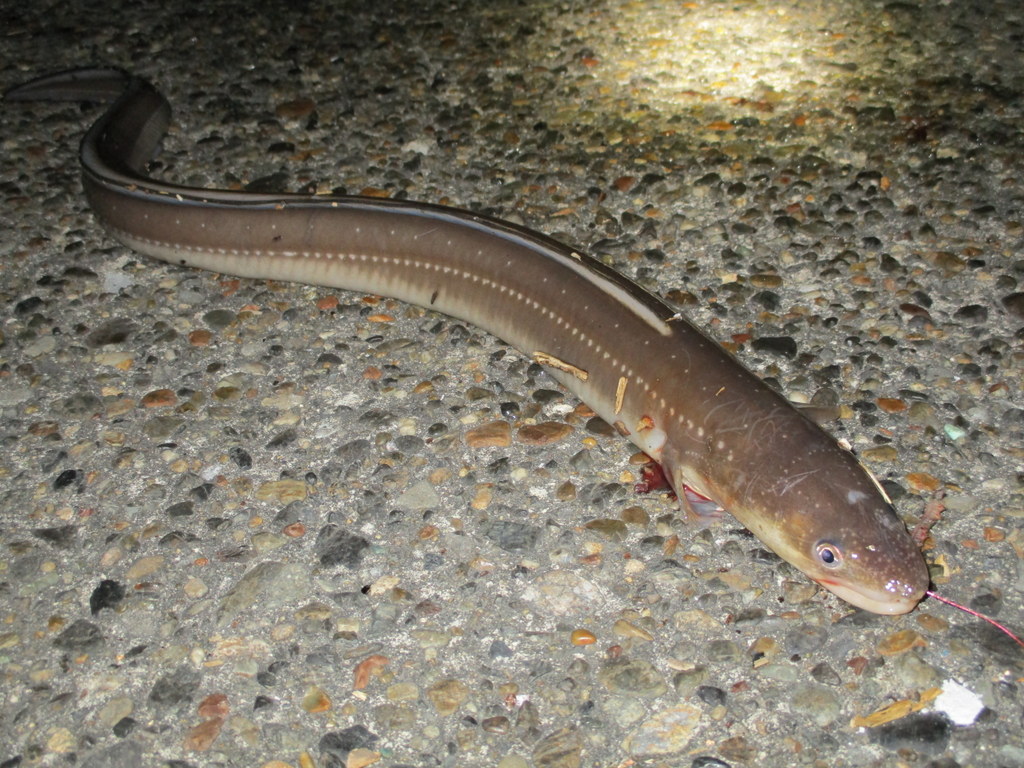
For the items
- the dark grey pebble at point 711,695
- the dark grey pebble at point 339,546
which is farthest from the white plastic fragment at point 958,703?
the dark grey pebble at point 339,546

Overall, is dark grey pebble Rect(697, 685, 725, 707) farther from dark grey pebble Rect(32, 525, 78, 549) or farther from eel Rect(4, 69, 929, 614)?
dark grey pebble Rect(32, 525, 78, 549)

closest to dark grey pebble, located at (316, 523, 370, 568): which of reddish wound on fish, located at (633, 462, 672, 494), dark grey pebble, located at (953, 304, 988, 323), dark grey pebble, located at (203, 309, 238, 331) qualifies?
reddish wound on fish, located at (633, 462, 672, 494)

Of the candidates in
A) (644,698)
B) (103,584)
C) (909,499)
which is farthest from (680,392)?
(103,584)

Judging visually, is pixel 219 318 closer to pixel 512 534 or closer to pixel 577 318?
pixel 577 318

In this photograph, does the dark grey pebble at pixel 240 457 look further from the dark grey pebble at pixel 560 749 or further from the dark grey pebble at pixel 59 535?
the dark grey pebble at pixel 560 749

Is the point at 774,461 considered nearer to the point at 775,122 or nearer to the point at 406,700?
the point at 406,700

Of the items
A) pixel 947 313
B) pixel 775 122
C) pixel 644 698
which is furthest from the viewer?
pixel 775 122

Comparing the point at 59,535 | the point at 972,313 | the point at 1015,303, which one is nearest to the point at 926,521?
the point at 972,313
